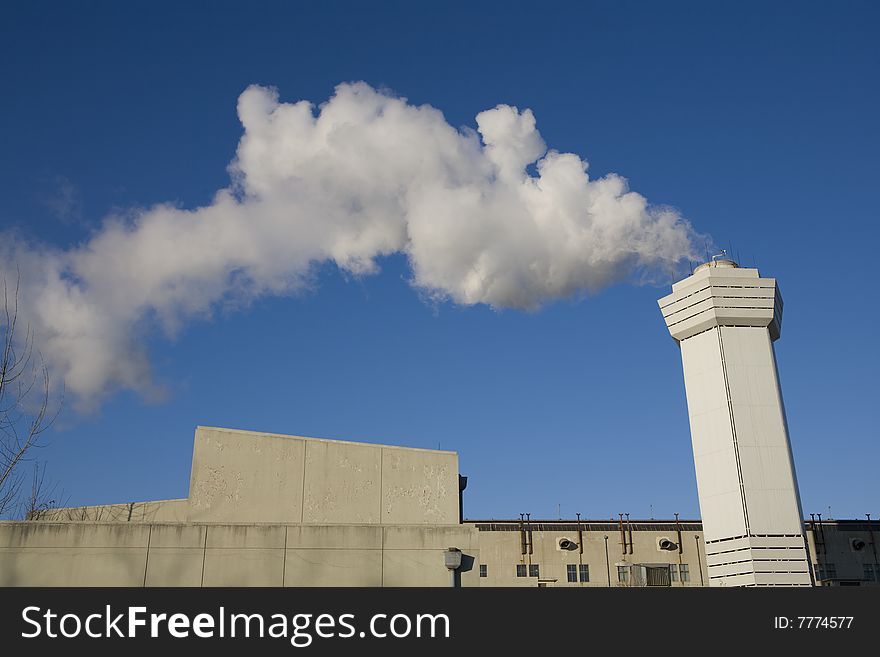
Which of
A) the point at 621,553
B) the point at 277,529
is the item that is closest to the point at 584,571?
the point at 621,553

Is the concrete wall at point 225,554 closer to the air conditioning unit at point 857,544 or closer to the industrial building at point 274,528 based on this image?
the industrial building at point 274,528

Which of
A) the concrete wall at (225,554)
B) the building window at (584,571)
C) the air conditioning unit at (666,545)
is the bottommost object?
the concrete wall at (225,554)

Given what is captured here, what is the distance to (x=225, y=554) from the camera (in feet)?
73.2

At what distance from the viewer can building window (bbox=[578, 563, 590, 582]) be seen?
218ft

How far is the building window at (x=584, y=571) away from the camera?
218 feet

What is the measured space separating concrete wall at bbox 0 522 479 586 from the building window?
46.4 meters

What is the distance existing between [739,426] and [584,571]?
64.1 feet

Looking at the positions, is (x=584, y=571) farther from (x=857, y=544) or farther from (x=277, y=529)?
(x=277, y=529)

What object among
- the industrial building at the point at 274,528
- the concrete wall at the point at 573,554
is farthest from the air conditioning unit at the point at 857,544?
the industrial building at the point at 274,528

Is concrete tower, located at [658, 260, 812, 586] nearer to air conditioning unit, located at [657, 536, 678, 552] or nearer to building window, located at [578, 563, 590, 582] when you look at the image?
air conditioning unit, located at [657, 536, 678, 552]

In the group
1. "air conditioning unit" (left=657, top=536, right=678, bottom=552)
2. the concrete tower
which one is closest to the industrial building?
the concrete tower

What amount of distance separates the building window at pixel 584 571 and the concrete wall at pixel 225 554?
152 ft
